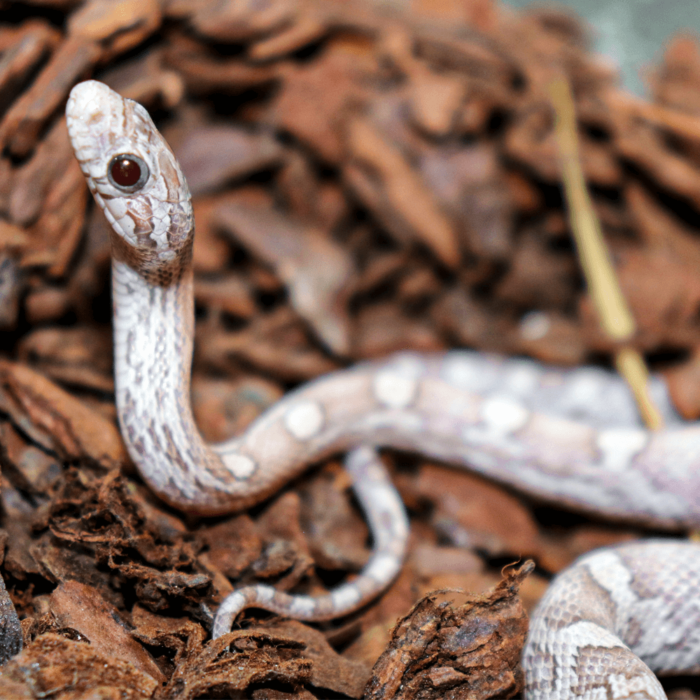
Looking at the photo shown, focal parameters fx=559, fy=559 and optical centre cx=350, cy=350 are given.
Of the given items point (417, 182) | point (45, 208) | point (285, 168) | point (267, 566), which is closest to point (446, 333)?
point (417, 182)

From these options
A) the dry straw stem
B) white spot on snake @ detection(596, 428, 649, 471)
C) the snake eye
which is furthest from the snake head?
the dry straw stem

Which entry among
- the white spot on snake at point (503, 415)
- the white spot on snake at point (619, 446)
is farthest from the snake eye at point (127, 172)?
the white spot on snake at point (619, 446)

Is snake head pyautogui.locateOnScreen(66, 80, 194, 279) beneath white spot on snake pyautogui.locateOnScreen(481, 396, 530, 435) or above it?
above

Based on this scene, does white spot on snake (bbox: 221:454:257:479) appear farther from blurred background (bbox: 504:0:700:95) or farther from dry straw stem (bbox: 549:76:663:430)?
blurred background (bbox: 504:0:700:95)

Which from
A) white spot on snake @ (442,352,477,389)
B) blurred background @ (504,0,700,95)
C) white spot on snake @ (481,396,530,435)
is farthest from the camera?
blurred background @ (504,0,700,95)

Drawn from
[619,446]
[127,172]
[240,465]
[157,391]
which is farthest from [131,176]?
[619,446]

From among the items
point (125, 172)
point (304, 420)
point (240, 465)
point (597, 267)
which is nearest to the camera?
point (125, 172)

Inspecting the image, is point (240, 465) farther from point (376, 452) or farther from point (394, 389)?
point (394, 389)
